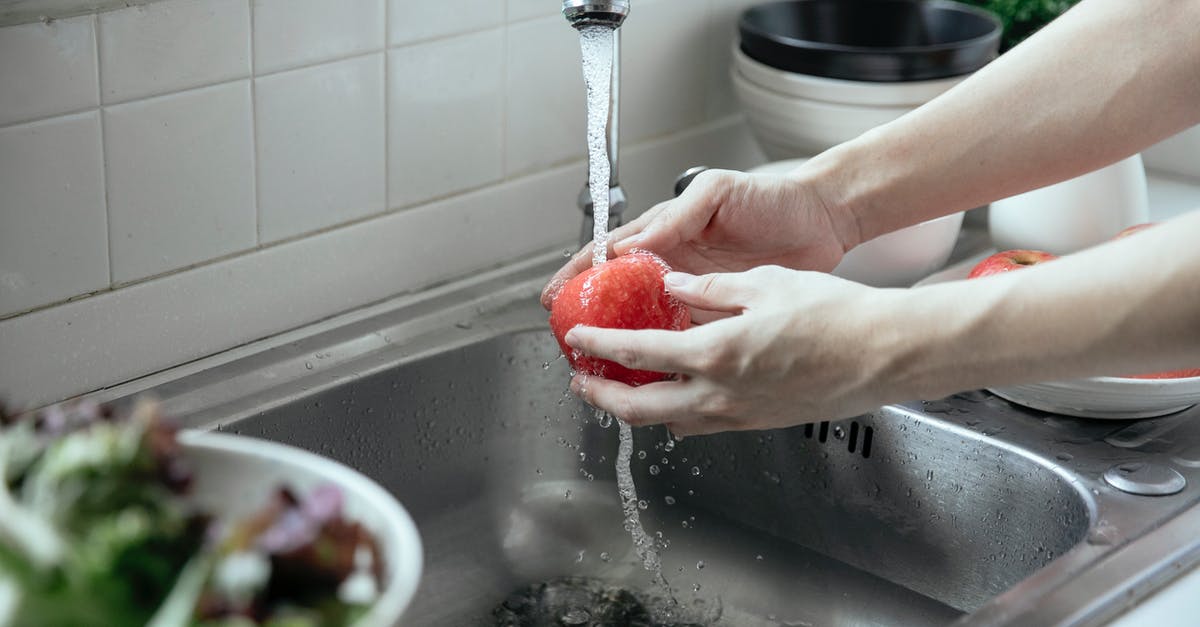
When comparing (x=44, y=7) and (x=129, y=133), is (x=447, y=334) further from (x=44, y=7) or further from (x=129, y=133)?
(x=44, y=7)

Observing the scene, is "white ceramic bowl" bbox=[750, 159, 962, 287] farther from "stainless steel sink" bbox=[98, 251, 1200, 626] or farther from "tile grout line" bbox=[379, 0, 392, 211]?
"tile grout line" bbox=[379, 0, 392, 211]

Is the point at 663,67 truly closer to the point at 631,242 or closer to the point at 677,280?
the point at 631,242

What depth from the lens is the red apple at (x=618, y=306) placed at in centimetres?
98

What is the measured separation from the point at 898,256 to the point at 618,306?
0.46m

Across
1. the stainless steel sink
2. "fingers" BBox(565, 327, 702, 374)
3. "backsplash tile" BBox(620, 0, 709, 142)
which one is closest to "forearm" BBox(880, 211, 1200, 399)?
"fingers" BBox(565, 327, 702, 374)

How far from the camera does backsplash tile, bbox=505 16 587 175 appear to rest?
1342 millimetres

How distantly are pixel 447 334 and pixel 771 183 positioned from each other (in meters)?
0.34

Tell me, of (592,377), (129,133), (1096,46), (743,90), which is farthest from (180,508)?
(743,90)

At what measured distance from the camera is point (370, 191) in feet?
4.09

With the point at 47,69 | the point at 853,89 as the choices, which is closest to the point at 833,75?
the point at 853,89

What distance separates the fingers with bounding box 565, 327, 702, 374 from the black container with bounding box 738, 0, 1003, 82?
59cm

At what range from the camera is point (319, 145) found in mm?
1188

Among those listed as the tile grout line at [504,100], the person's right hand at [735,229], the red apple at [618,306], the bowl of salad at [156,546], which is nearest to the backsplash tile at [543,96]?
the tile grout line at [504,100]

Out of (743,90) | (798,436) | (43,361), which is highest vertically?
(743,90)
